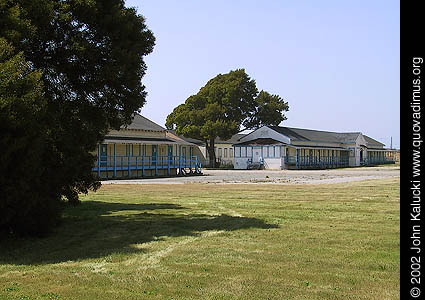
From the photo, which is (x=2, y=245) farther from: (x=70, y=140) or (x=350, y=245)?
(x=350, y=245)

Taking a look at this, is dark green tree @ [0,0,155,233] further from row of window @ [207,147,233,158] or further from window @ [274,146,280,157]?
row of window @ [207,147,233,158]

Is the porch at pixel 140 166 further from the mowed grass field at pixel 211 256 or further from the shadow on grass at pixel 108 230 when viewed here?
the mowed grass field at pixel 211 256

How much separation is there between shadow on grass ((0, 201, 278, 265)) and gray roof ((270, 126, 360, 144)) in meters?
50.1

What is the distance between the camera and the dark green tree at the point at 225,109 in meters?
61.7

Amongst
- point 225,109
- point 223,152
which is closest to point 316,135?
point 223,152

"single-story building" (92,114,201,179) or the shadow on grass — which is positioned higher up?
"single-story building" (92,114,201,179)

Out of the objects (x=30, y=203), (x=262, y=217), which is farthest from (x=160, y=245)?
(x=262, y=217)

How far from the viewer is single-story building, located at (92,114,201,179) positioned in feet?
130

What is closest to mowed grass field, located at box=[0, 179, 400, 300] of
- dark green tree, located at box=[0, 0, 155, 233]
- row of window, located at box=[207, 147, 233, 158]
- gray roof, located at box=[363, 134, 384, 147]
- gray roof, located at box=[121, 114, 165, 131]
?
dark green tree, located at box=[0, 0, 155, 233]

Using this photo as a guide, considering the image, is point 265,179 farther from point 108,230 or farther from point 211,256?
point 211,256

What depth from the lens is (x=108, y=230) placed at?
12.4 m

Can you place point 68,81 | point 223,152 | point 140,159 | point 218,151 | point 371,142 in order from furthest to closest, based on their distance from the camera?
point 371,142, point 223,152, point 218,151, point 140,159, point 68,81

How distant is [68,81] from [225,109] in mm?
49938
